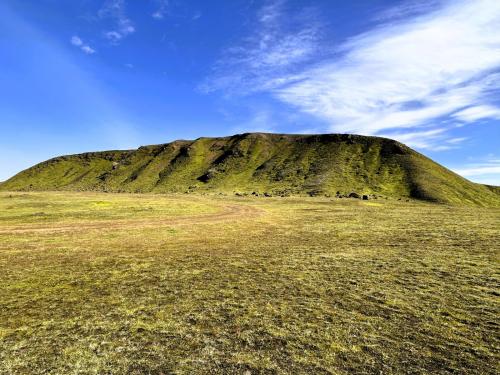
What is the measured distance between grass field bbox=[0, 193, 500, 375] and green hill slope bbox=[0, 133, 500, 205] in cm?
8699

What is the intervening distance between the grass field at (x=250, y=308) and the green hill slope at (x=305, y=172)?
285 ft

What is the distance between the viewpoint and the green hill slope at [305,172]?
116 meters

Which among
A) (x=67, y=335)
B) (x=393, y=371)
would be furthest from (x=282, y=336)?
(x=67, y=335)

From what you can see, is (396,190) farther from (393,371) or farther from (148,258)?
(393,371)

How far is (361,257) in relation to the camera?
2067cm

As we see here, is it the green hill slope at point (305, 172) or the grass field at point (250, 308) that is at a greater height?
the green hill slope at point (305, 172)

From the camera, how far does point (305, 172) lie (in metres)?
145

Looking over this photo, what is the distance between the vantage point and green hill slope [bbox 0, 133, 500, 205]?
116 meters

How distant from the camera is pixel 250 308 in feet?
40.1

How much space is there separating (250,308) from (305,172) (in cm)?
13491

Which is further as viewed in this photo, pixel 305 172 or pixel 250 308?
pixel 305 172

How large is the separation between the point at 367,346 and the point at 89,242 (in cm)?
2257

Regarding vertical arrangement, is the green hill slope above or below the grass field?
above

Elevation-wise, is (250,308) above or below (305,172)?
below
